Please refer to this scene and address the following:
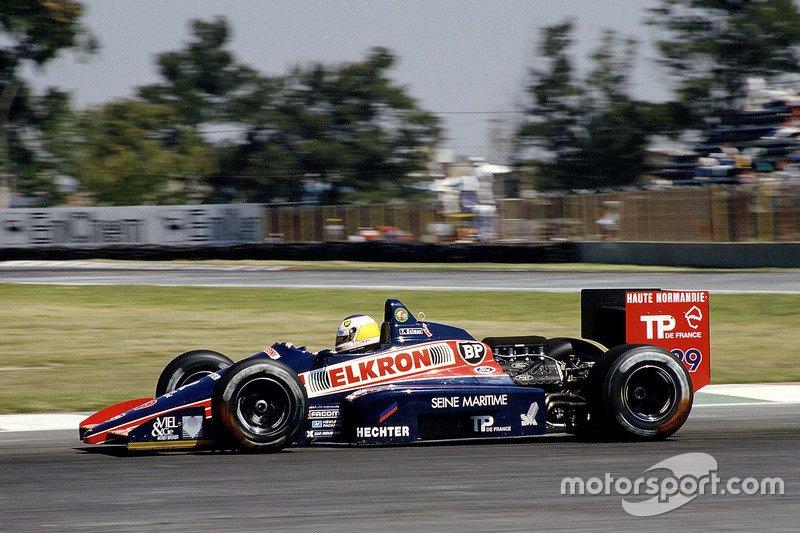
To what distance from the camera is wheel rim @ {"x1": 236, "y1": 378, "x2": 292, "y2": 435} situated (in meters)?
6.91

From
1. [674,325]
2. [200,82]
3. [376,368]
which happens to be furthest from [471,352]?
[200,82]

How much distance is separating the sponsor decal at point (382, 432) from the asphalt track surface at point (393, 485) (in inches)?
5.6

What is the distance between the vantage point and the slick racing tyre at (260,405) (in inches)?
268


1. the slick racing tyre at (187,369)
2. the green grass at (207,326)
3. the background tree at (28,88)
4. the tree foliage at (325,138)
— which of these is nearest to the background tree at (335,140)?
the tree foliage at (325,138)

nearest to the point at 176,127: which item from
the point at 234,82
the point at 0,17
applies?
the point at 234,82

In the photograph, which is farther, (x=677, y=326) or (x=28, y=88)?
(x=28, y=88)

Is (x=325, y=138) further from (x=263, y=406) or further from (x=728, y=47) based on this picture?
(x=263, y=406)

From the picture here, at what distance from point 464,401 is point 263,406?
4.84ft

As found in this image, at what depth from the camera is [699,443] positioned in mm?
7441

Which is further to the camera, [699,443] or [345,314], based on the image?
[345,314]

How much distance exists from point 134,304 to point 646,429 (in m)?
14.1

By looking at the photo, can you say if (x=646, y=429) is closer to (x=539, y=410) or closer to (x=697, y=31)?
(x=539, y=410)

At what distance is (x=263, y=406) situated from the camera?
695cm

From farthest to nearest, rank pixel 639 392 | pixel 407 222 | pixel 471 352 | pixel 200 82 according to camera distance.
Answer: pixel 200 82 → pixel 407 222 → pixel 471 352 → pixel 639 392
